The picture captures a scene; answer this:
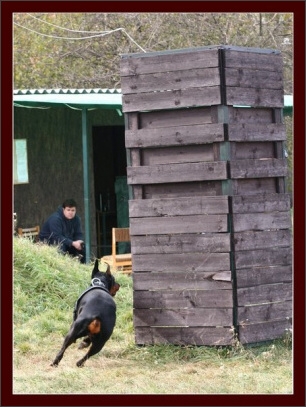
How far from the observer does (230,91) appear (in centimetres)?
907

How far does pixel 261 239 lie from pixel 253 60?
1658mm

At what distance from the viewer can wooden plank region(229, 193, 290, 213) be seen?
9.16m

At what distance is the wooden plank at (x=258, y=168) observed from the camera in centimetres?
915

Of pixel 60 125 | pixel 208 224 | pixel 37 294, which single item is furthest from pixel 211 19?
pixel 208 224

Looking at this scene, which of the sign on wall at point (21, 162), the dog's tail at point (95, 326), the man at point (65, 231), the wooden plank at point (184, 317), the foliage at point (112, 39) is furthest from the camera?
the foliage at point (112, 39)

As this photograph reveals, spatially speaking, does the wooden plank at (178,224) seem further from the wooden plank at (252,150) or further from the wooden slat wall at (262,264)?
the wooden plank at (252,150)

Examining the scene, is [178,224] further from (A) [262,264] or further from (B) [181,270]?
(A) [262,264]

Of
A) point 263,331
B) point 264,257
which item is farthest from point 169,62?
point 263,331

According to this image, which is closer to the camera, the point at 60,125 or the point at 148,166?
the point at 148,166

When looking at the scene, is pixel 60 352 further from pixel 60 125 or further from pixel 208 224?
pixel 60 125

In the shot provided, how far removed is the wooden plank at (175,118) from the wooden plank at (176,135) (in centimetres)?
5

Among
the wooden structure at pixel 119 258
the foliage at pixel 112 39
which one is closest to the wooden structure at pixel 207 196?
the wooden structure at pixel 119 258

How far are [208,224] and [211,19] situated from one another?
1660cm

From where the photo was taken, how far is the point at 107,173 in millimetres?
18562
